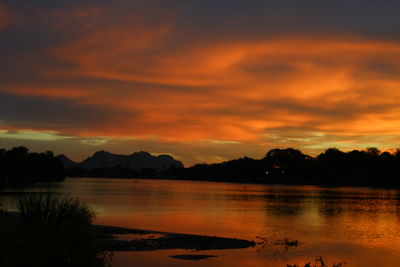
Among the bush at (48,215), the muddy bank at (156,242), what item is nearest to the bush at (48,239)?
the bush at (48,215)

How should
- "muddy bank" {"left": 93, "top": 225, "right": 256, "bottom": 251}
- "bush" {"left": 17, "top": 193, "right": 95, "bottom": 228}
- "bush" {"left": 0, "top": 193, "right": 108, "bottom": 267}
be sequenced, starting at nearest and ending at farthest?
"bush" {"left": 0, "top": 193, "right": 108, "bottom": 267} < "bush" {"left": 17, "top": 193, "right": 95, "bottom": 228} < "muddy bank" {"left": 93, "top": 225, "right": 256, "bottom": 251}

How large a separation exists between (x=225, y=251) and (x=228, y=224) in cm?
2133

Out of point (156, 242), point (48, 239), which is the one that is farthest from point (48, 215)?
point (156, 242)

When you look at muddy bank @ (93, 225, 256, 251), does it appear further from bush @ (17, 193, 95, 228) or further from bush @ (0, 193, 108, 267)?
bush @ (0, 193, 108, 267)

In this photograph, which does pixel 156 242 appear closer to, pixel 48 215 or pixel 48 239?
pixel 48 215

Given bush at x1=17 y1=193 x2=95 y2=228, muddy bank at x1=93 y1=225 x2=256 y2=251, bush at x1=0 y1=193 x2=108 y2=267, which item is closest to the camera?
bush at x1=0 y1=193 x2=108 y2=267

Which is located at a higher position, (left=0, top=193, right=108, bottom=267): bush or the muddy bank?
(left=0, top=193, right=108, bottom=267): bush

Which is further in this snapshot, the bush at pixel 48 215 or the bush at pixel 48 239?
the bush at pixel 48 215

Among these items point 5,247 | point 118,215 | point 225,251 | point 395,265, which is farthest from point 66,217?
point 118,215

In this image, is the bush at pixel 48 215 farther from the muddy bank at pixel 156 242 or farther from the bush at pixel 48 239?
the muddy bank at pixel 156 242

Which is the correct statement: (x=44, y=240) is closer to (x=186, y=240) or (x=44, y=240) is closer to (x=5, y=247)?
(x=5, y=247)

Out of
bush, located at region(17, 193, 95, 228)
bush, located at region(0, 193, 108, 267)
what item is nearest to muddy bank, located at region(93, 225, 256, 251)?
bush, located at region(17, 193, 95, 228)

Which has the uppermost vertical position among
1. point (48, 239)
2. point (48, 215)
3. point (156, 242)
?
point (48, 215)

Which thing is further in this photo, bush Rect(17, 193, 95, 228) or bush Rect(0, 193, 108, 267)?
bush Rect(17, 193, 95, 228)
